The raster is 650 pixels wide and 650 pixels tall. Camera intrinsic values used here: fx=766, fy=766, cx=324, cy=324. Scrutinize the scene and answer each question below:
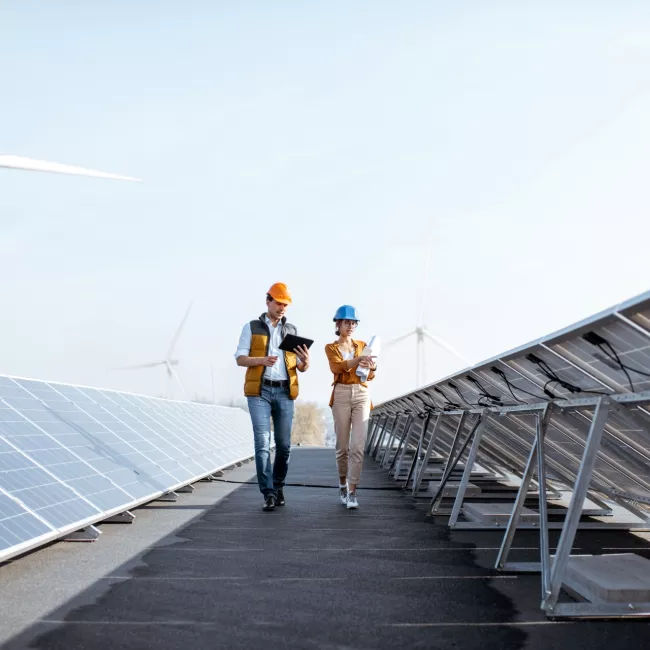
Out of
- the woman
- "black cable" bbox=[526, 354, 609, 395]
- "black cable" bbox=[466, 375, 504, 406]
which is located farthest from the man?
"black cable" bbox=[526, 354, 609, 395]

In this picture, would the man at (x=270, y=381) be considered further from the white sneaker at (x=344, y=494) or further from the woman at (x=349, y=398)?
the white sneaker at (x=344, y=494)

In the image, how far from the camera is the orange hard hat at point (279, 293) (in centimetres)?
1017

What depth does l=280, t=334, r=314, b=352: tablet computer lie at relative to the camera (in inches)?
383

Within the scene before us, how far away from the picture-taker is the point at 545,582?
526cm

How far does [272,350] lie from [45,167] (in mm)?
9820

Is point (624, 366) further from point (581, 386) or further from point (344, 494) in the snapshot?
point (344, 494)

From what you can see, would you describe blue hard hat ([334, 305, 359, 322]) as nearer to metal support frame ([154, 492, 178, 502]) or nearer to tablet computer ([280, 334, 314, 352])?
tablet computer ([280, 334, 314, 352])

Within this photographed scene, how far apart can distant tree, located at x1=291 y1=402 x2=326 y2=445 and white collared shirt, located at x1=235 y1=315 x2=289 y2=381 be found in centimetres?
10194

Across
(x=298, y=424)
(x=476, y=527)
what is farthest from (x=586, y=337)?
(x=298, y=424)

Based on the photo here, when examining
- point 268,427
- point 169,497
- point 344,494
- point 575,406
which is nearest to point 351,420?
point 344,494

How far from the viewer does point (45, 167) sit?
56.6 feet

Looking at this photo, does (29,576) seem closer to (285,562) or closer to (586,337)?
(285,562)

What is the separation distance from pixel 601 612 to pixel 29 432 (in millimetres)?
6065

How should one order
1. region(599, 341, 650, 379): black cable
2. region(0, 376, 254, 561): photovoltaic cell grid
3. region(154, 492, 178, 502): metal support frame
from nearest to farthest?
region(599, 341, 650, 379): black cable → region(0, 376, 254, 561): photovoltaic cell grid → region(154, 492, 178, 502): metal support frame
